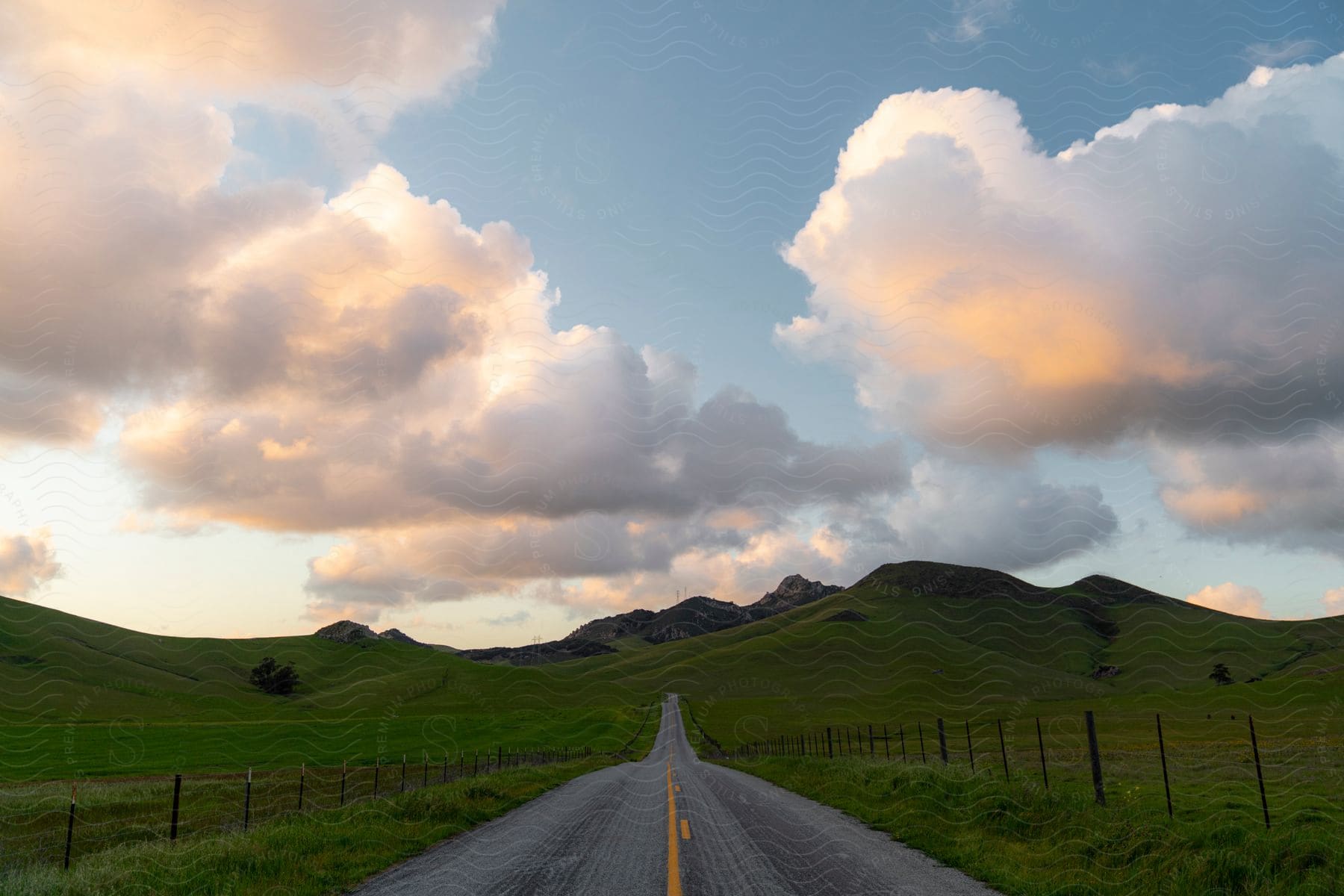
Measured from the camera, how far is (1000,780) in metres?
17.5

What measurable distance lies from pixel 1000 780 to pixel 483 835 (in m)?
12.0

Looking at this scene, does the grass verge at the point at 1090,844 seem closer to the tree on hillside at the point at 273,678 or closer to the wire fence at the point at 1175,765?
the wire fence at the point at 1175,765

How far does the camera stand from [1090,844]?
11391 mm

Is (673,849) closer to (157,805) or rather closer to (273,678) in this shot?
(157,805)

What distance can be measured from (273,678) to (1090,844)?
192663mm

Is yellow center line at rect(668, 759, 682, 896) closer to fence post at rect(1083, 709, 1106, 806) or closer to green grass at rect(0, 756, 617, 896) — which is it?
green grass at rect(0, 756, 617, 896)

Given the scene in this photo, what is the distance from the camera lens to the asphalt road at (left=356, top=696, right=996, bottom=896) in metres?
10.0

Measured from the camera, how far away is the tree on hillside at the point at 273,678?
6594 inches

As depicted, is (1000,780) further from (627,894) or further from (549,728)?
(549,728)

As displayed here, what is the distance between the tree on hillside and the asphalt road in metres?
176

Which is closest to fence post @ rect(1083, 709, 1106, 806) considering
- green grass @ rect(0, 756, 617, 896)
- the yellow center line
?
the yellow center line

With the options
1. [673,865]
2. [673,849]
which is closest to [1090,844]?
[673,865]

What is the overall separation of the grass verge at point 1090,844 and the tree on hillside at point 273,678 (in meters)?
182

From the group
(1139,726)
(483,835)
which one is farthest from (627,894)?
(1139,726)
